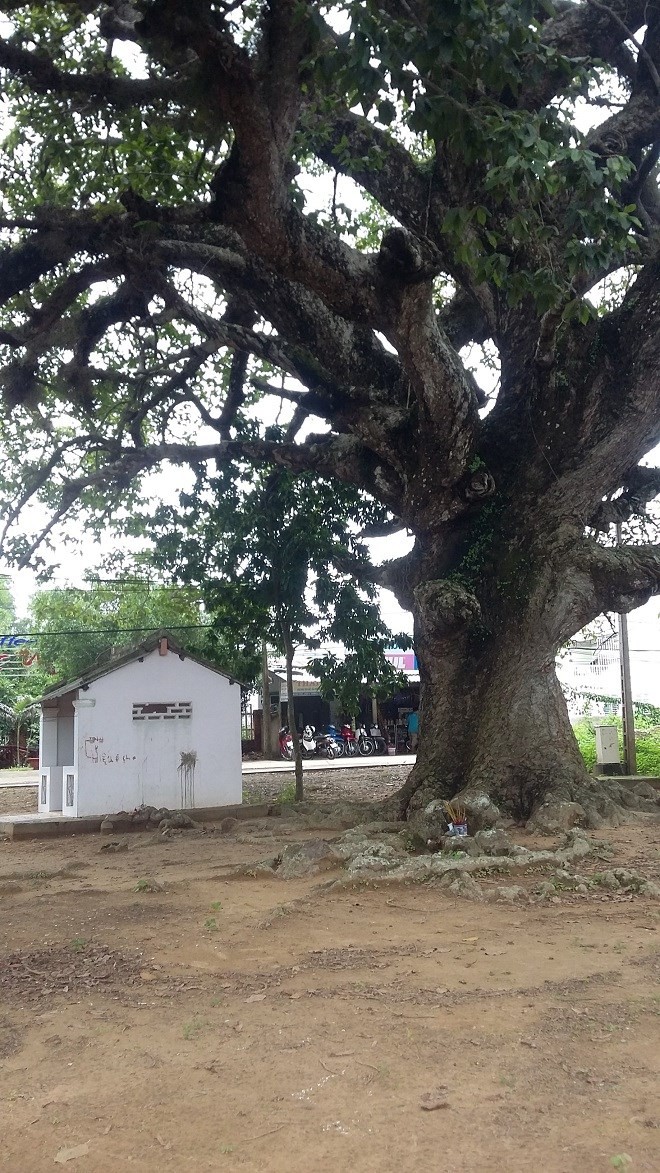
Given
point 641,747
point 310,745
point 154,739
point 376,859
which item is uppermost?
point 154,739

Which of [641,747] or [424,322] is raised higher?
[424,322]

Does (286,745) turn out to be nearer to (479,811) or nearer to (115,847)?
(115,847)

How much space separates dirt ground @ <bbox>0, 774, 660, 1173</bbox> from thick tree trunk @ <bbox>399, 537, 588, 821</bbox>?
2587 millimetres

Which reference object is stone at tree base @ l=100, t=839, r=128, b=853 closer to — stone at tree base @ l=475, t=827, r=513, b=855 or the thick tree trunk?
the thick tree trunk

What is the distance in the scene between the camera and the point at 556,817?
877 cm

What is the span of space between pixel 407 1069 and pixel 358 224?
12.4 meters

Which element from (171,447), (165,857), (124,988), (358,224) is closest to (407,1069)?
(124,988)

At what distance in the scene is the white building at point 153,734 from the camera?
12.9 metres

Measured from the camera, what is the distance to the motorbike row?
3019 cm

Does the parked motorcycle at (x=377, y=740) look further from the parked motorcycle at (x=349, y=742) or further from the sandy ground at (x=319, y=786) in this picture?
the sandy ground at (x=319, y=786)

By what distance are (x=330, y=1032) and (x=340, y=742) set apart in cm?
2698

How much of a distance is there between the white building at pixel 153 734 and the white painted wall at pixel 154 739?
0.01 metres

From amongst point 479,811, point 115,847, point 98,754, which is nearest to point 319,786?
point 98,754

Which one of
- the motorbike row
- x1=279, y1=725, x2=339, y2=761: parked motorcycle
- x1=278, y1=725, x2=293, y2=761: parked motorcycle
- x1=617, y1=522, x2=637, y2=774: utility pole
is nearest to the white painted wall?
x1=617, y1=522, x2=637, y2=774: utility pole
